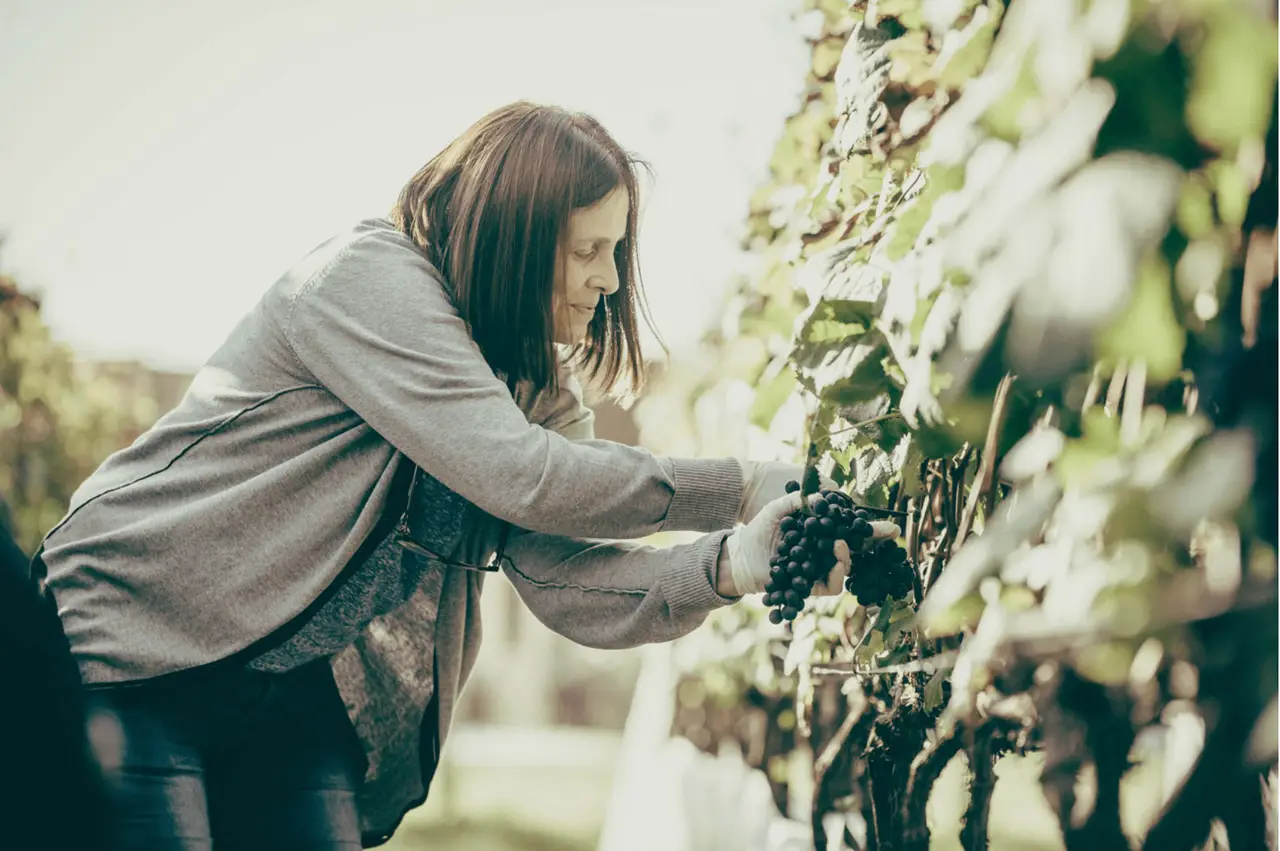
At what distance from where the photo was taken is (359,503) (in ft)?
6.44

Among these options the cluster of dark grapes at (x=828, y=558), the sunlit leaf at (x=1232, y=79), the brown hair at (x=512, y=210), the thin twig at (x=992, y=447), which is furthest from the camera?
the brown hair at (x=512, y=210)

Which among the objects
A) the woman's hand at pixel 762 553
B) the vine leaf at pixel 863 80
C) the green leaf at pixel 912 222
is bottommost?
the woman's hand at pixel 762 553

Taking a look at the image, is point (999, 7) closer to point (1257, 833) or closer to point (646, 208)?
point (1257, 833)

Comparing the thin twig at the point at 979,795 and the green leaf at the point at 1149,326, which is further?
the thin twig at the point at 979,795

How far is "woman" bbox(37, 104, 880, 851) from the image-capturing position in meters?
1.84

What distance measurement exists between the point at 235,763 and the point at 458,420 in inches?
28.8

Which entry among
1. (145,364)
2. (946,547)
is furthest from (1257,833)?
(145,364)

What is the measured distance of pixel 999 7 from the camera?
1.36m

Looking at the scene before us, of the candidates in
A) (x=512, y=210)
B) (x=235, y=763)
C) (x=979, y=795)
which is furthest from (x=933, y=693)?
(x=235, y=763)

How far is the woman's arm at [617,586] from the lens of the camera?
1.91 metres

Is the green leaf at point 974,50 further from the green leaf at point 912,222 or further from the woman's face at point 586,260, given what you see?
the woman's face at point 586,260

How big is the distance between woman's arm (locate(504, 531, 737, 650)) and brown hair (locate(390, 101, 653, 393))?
282 millimetres

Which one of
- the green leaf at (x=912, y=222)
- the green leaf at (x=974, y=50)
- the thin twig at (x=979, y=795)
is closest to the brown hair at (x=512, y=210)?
the green leaf at (x=912, y=222)

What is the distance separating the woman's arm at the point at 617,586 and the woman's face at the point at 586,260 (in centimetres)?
36
